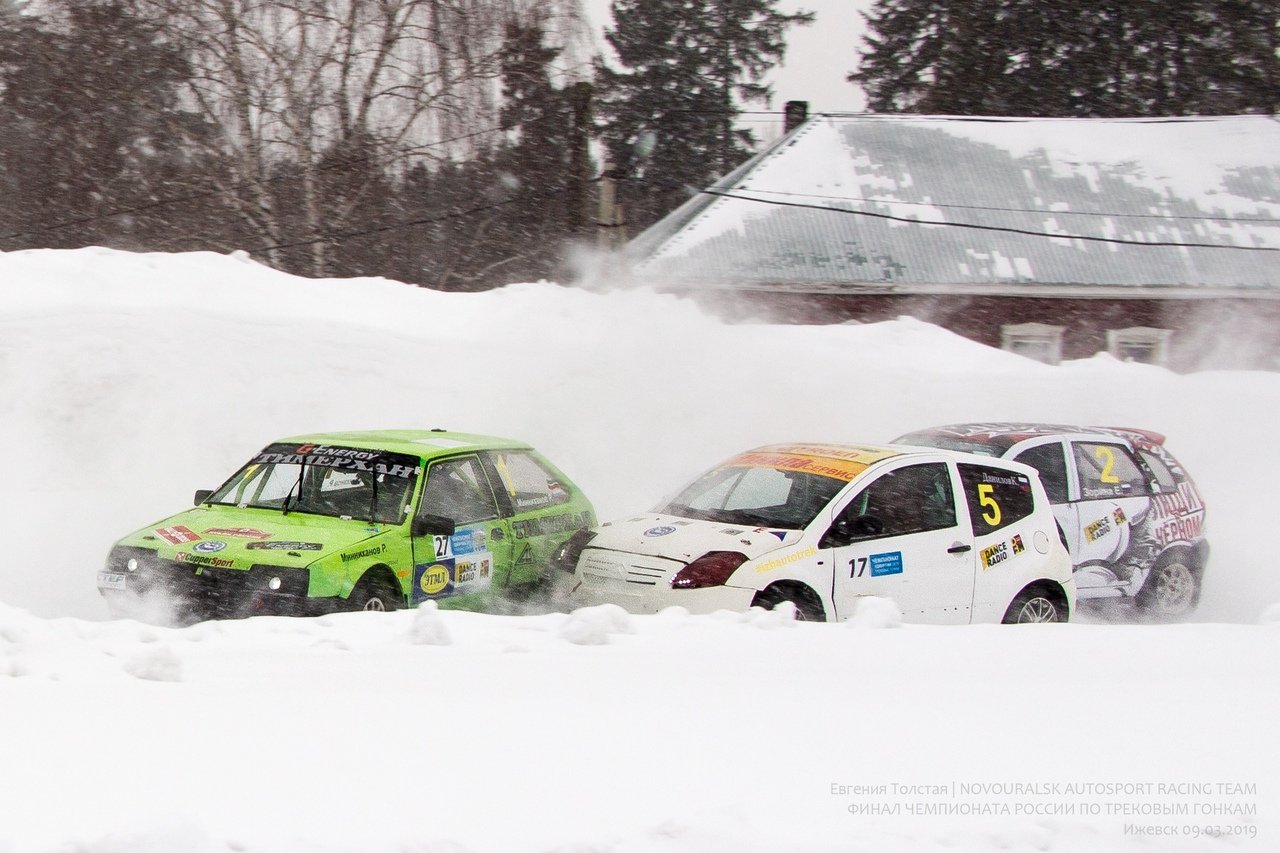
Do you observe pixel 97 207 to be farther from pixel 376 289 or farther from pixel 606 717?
pixel 606 717

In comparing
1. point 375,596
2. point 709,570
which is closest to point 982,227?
point 709,570

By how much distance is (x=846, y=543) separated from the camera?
299 inches

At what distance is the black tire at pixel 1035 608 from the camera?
807 cm

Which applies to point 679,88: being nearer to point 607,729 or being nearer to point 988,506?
point 988,506

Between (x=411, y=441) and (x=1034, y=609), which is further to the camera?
(x=411, y=441)

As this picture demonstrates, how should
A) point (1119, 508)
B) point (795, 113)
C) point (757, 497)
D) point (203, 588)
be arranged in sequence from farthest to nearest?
point (795, 113), point (1119, 508), point (757, 497), point (203, 588)

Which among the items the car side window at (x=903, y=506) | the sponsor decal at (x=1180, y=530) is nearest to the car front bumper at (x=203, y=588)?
the car side window at (x=903, y=506)

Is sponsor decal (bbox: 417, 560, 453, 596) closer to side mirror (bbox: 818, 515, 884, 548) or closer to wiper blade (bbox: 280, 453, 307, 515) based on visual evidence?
wiper blade (bbox: 280, 453, 307, 515)

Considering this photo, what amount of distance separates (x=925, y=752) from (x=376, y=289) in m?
11.2

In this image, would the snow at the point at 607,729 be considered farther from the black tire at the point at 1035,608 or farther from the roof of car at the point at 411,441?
the roof of car at the point at 411,441

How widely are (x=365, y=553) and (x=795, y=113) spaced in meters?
26.8

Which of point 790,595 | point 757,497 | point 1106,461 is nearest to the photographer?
point 790,595

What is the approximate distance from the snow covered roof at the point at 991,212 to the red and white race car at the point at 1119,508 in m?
13.5

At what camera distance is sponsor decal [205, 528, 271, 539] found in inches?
291
